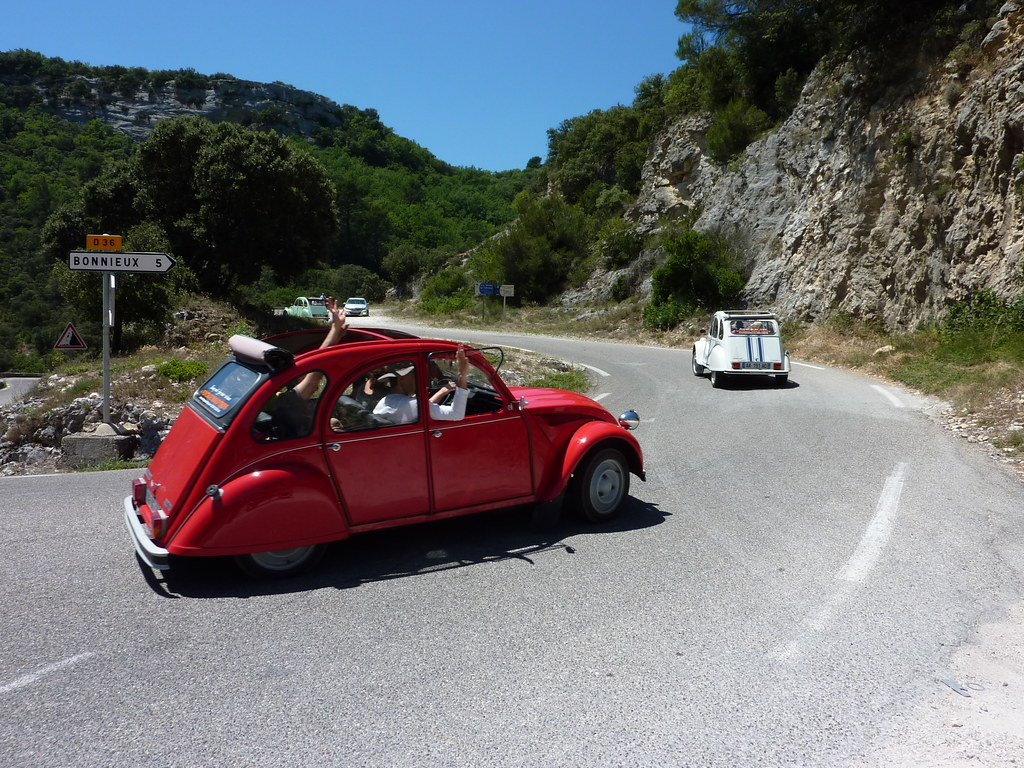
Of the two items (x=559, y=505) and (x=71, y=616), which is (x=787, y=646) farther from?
(x=71, y=616)

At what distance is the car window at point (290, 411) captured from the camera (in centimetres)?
508

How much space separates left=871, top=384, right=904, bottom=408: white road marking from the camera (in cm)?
1374

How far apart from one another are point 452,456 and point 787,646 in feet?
8.23

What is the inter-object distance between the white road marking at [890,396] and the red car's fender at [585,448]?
29.2 ft

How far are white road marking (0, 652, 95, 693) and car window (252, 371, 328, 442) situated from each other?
1553 millimetres

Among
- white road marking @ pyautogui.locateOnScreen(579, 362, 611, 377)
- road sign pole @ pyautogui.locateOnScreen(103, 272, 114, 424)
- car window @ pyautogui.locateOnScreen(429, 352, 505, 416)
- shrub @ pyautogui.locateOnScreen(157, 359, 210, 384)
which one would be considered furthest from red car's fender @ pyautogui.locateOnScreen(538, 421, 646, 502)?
white road marking @ pyautogui.locateOnScreen(579, 362, 611, 377)

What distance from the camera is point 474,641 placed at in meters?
4.33

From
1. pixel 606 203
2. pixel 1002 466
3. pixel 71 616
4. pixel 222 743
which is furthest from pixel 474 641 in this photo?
pixel 606 203

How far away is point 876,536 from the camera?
618 centimetres

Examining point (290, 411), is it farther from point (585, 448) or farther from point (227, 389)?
point (585, 448)

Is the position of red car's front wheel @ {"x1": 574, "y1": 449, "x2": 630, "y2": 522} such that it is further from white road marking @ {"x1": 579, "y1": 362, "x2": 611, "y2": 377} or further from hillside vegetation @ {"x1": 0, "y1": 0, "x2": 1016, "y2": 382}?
hillside vegetation @ {"x1": 0, "y1": 0, "x2": 1016, "y2": 382}

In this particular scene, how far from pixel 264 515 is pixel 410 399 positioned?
1250 millimetres

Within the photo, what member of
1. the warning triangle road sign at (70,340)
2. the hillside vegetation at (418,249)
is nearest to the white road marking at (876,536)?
the warning triangle road sign at (70,340)

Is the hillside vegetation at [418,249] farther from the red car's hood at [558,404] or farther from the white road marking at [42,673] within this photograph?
the white road marking at [42,673]
